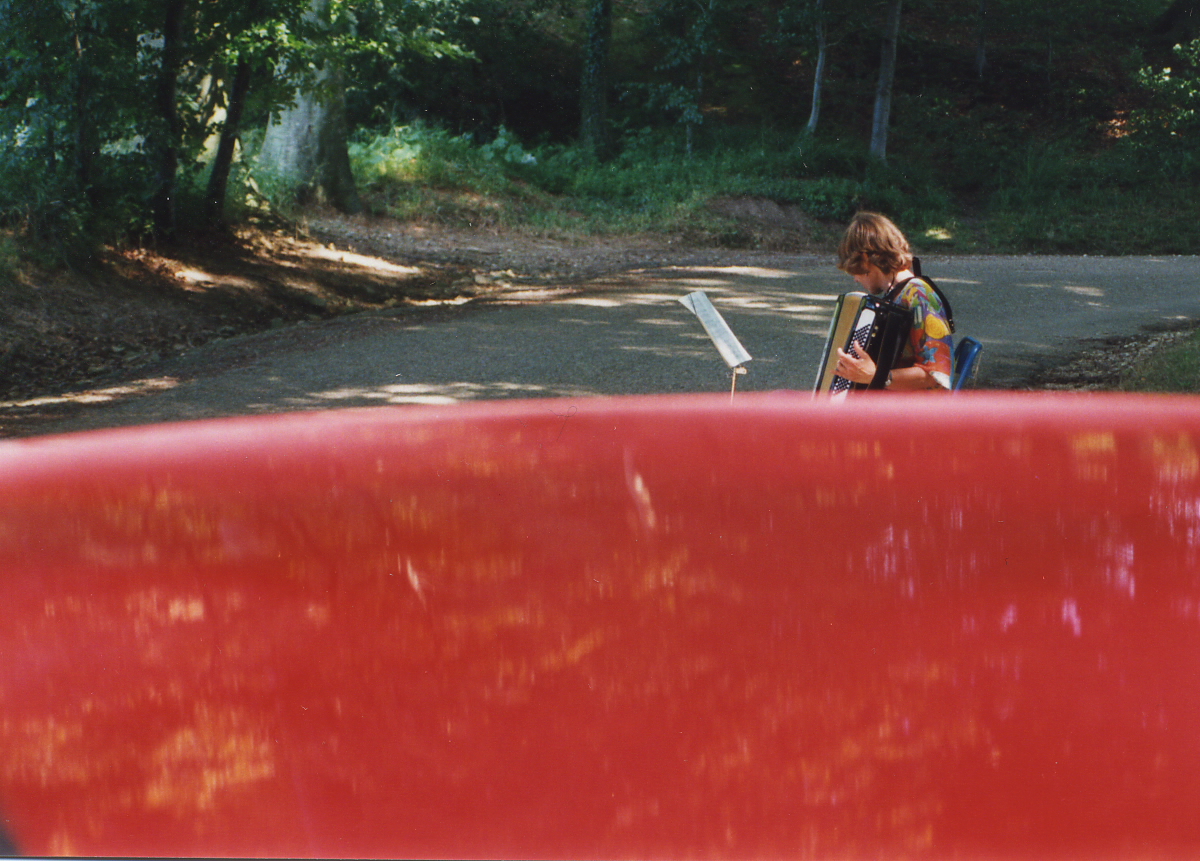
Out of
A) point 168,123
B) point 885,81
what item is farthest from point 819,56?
point 168,123

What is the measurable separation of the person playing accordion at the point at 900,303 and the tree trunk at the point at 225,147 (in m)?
11.0

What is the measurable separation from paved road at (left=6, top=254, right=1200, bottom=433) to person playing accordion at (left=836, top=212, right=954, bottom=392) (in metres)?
2.52

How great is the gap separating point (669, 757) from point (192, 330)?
10967 mm

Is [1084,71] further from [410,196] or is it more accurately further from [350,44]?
[350,44]

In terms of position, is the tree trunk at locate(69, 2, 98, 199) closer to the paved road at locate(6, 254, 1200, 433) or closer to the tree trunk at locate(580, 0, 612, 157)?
the paved road at locate(6, 254, 1200, 433)

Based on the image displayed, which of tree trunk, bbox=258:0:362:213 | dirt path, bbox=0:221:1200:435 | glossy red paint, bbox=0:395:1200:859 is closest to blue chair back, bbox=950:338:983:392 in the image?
glossy red paint, bbox=0:395:1200:859

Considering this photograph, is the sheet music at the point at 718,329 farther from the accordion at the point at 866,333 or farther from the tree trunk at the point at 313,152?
the tree trunk at the point at 313,152

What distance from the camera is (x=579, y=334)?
1027 cm

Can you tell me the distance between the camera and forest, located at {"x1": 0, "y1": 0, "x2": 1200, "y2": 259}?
11.6 meters

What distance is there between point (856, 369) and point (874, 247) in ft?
2.24

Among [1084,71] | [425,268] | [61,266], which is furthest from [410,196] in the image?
[1084,71]

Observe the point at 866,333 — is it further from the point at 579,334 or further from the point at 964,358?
the point at 579,334

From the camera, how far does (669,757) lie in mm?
603

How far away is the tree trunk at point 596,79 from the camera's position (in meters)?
25.1
